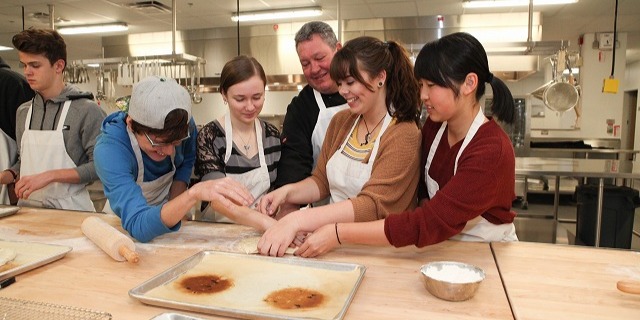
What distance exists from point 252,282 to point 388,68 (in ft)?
2.80

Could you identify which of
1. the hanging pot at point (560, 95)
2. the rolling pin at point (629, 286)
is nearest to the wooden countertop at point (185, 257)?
the rolling pin at point (629, 286)

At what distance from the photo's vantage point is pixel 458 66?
124 centimetres

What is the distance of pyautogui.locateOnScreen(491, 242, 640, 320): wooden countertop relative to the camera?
2.92 ft

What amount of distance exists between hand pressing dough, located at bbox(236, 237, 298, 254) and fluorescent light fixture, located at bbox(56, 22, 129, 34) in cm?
599

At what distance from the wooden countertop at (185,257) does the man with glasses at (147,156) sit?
91 mm

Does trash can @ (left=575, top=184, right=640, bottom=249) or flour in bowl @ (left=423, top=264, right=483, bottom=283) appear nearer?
flour in bowl @ (left=423, top=264, right=483, bottom=283)

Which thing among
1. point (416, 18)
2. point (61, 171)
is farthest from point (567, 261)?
point (416, 18)

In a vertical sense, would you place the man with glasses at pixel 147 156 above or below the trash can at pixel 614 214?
above

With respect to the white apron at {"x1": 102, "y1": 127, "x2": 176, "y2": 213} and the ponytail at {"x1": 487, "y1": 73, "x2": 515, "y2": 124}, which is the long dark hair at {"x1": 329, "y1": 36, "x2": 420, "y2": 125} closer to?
the ponytail at {"x1": 487, "y1": 73, "x2": 515, "y2": 124}

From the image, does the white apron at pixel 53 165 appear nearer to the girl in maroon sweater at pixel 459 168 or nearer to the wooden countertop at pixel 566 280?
the girl in maroon sweater at pixel 459 168

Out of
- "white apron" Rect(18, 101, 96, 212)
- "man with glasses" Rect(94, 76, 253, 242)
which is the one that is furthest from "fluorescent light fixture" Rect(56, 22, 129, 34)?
"man with glasses" Rect(94, 76, 253, 242)

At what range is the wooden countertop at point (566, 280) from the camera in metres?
0.89

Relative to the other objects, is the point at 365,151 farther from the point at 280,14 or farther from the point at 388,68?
the point at 280,14

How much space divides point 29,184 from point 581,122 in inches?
308
